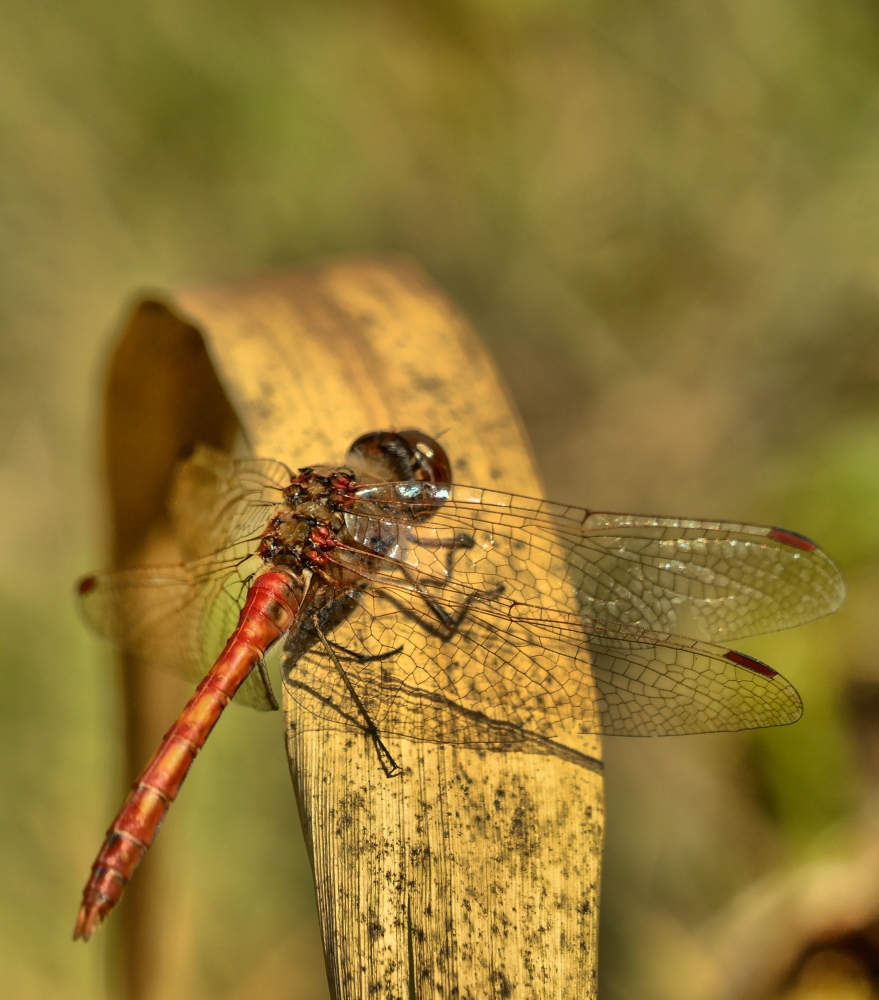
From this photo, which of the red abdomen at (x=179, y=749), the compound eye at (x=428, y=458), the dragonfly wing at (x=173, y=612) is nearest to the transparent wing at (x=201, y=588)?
the dragonfly wing at (x=173, y=612)

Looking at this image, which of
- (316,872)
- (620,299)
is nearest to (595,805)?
(316,872)

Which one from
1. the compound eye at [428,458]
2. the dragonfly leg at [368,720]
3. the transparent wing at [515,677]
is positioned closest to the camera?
the dragonfly leg at [368,720]

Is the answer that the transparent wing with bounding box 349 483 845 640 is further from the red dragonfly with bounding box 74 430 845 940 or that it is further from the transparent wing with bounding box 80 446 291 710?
the transparent wing with bounding box 80 446 291 710

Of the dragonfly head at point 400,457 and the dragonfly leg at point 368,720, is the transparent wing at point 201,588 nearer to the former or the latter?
the dragonfly head at point 400,457

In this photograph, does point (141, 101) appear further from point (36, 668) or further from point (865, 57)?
point (865, 57)

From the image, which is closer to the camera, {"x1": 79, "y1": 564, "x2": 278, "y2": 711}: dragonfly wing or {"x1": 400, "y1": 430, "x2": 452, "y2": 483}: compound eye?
{"x1": 400, "y1": 430, "x2": 452, "y2": 483}: compound eye

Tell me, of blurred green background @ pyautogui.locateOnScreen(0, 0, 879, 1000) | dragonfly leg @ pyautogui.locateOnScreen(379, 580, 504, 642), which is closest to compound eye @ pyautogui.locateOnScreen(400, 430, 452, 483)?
dragonfly leg @ pyautogui.locateOnScreen(379, 580, 504, 642)
